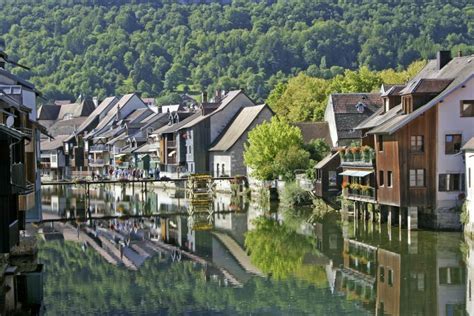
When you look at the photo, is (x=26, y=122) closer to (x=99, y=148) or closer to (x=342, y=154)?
Answer: (x=342, y=154)

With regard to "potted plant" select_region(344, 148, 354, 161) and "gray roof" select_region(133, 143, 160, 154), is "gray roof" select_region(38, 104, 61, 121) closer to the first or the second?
"gray roof" select_region(133, 143, 160, 154)

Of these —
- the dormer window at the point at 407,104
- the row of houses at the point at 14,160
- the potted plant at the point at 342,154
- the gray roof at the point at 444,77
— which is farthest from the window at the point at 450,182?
the row of houses at the point at 14,160

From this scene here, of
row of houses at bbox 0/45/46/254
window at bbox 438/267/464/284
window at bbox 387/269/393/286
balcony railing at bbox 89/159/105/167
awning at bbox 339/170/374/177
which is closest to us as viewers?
row of houses at bbox 0/45/46/254

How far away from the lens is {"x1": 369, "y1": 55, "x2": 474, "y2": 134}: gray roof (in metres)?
47.8

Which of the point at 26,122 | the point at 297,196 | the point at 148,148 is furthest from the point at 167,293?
the point at 148,148

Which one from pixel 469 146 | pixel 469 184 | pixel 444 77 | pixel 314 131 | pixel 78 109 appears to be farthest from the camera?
pixel 78 109

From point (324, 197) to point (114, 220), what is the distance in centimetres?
1378

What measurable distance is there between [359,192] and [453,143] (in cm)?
794

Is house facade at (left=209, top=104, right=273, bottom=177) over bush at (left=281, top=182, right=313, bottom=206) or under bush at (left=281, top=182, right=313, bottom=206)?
over

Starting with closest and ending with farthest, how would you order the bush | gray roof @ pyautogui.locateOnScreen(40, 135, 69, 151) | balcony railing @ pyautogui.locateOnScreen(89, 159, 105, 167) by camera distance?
the bush
balcony railing @ pyautogui.locateOnScreen(89, 159, 105, 167)
gray roof @ pyautogui.locateOnScreen(40, 135, 69, 151)

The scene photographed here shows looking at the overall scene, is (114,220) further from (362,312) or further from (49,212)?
(362,312)

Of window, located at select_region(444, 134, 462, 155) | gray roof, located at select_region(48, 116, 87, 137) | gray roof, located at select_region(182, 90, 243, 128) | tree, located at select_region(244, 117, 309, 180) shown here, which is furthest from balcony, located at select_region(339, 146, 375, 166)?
gray roof, located at select_region(48, 116, 87, 137)

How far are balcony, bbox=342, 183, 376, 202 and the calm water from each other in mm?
1716

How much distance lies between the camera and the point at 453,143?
1898 inches
